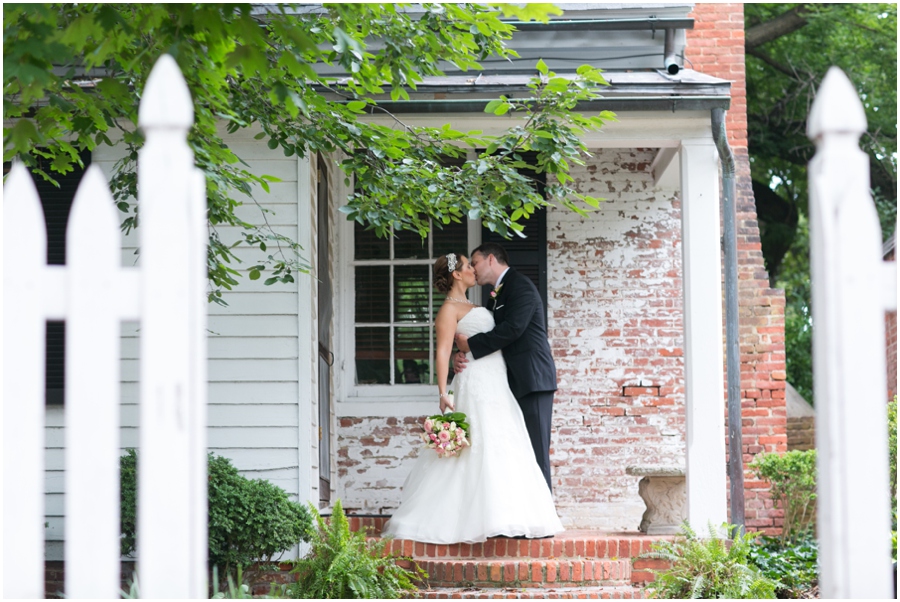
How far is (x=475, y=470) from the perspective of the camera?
6.10 metres

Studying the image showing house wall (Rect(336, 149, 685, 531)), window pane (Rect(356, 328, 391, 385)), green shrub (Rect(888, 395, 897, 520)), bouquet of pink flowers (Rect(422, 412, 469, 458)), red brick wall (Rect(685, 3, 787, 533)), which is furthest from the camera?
red brick wall (Rect(685, 3, 787, 533))

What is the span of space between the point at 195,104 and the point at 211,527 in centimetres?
274

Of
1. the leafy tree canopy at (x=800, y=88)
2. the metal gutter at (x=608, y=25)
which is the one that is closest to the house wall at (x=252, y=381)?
the metal gutter at (x=608, y=25)

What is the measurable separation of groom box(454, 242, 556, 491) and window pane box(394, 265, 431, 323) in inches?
75.7

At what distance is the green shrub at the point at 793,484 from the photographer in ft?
26.0

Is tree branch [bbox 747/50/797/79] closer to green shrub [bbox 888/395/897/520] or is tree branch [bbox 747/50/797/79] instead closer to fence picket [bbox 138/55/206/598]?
green shrub [bbox 888/395/897/520]

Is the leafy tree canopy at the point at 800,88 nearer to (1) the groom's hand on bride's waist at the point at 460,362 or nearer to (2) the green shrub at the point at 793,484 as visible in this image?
(2) the green shrub at the point at 793,484

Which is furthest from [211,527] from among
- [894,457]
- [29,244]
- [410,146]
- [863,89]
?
[863,89]

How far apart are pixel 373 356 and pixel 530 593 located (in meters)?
3.33

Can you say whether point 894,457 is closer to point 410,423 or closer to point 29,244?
point 410,423

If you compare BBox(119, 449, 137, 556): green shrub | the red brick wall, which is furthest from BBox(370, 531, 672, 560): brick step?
the red brick wall

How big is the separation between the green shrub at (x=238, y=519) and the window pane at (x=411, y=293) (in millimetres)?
2817

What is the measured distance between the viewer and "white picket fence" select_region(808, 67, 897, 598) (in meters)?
2.07

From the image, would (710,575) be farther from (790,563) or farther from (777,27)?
(777,27)
